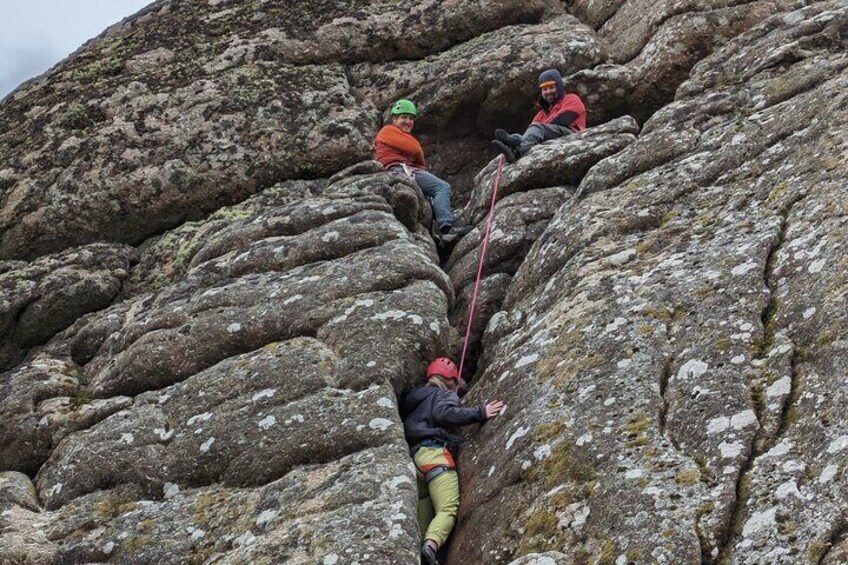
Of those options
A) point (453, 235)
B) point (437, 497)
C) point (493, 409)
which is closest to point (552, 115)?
point (453, 235)

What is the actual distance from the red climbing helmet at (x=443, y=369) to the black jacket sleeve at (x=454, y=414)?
76 centimetres

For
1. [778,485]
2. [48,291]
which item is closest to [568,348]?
[778,485]

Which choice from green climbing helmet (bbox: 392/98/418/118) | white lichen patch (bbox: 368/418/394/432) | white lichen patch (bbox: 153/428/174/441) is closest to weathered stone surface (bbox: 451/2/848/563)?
white lichen patch (bbox: 368/418/394/432)

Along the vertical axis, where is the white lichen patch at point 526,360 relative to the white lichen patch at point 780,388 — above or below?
below

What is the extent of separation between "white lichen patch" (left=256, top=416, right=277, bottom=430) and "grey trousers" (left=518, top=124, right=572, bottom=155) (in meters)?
9.79

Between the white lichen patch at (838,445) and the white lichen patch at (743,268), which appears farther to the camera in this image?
the white lichen patch at (743,268)

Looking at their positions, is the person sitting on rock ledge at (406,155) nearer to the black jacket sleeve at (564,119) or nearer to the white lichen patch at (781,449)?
the black jacket sleeve at (564,119)

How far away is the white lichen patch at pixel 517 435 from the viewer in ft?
36.4

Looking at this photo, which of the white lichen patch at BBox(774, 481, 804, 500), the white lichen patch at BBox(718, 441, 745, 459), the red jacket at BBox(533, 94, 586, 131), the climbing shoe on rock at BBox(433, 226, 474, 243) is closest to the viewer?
the white lichen patch at BBox(774, 481, 804, 500)

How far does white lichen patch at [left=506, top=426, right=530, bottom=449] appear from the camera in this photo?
11102 mm

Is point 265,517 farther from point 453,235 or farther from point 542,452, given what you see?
point 453,235

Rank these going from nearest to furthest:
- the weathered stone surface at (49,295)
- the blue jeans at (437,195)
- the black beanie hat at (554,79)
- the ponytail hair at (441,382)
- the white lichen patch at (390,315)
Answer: the ponytail hair at (441,382), the white lichen patch at (390,315), the weathered stone surface at (49,295), the blue jeans at (437,195), the black beanie hat at (554,79)

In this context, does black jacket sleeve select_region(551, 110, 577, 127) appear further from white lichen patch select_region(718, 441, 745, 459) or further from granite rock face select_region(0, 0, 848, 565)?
white lichen patch select_region(718, 441, 745, 459)

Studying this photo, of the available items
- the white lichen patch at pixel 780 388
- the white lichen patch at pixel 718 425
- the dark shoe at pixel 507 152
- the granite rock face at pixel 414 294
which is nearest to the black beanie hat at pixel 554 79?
the granite rock face at pixel 414 294
